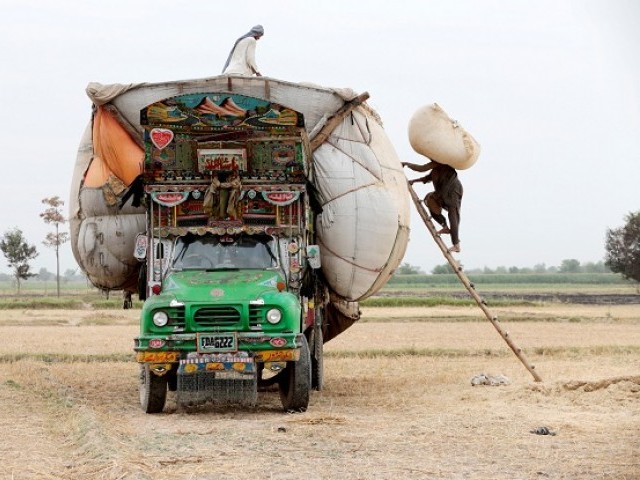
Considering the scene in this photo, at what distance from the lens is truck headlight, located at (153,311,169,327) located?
12820mm

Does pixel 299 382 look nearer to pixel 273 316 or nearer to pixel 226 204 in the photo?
pixel 273 316

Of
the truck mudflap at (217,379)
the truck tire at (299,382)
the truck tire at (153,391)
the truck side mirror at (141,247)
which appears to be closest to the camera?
the truck mudflap at (217,379)

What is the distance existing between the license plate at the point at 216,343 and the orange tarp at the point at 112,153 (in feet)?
11.1

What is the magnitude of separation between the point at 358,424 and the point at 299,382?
147 cm

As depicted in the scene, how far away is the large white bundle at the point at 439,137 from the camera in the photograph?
55.1 ft

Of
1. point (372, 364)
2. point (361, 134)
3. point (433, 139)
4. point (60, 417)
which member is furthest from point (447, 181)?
point (60, 417)

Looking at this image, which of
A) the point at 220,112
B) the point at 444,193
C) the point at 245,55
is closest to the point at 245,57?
the point at 245,55

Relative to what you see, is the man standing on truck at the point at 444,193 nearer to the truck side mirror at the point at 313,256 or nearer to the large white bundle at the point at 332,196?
the large white bundle at the point at 332,196

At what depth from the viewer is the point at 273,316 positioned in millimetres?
12875

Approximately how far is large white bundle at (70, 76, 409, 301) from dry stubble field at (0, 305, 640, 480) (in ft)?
6.55

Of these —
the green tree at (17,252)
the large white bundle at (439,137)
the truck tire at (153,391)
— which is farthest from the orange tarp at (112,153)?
the green tree at (17,252)

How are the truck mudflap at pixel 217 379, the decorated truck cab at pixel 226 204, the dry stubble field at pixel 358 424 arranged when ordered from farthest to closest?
the decorated truck cab at pixel 226 204 < the truck mudflap at pixel 217 379 < the dry stubble field at pixel 358 424

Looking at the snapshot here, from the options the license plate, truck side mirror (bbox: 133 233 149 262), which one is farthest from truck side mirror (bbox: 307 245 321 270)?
truck side mirror (bbox: 133 233 149 262)

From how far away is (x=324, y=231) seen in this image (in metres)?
15.4
